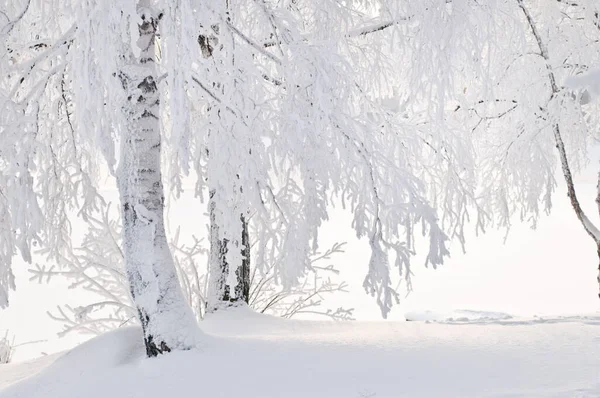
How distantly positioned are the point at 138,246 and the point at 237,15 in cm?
224

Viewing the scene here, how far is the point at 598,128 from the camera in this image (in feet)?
28.0

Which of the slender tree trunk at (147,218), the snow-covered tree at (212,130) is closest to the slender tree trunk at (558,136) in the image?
the snow-covered tree at (212,130)

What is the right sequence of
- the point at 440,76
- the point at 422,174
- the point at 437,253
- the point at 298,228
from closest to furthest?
the point at 437,253, the point at 298,228, the point at 440,76, the point at 422,174

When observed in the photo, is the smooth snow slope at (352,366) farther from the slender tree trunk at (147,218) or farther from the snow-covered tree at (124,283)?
the snow-covered tree at (124,283)

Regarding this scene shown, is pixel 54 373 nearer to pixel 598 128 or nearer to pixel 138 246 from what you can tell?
pixel 138 246

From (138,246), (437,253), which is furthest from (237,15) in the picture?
(437,253)

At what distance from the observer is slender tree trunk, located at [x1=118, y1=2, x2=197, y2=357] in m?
4.97

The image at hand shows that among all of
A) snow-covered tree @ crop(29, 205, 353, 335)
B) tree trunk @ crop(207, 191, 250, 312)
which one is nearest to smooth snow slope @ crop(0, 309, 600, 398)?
tree trunk @ crop(207, 191, 250, 312)

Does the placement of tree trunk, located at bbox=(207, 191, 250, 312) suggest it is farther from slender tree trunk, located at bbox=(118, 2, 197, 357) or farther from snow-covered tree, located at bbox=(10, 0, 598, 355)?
slender tree trunk, located at bbox=(118, 2, 197, 357)

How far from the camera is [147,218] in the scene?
197 inches

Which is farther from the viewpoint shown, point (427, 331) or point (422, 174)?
point (422, 174)

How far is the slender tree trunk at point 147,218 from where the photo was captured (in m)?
4.97

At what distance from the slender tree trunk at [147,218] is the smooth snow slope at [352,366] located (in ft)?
0.88

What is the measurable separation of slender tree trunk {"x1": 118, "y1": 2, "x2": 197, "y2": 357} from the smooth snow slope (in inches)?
10.5
